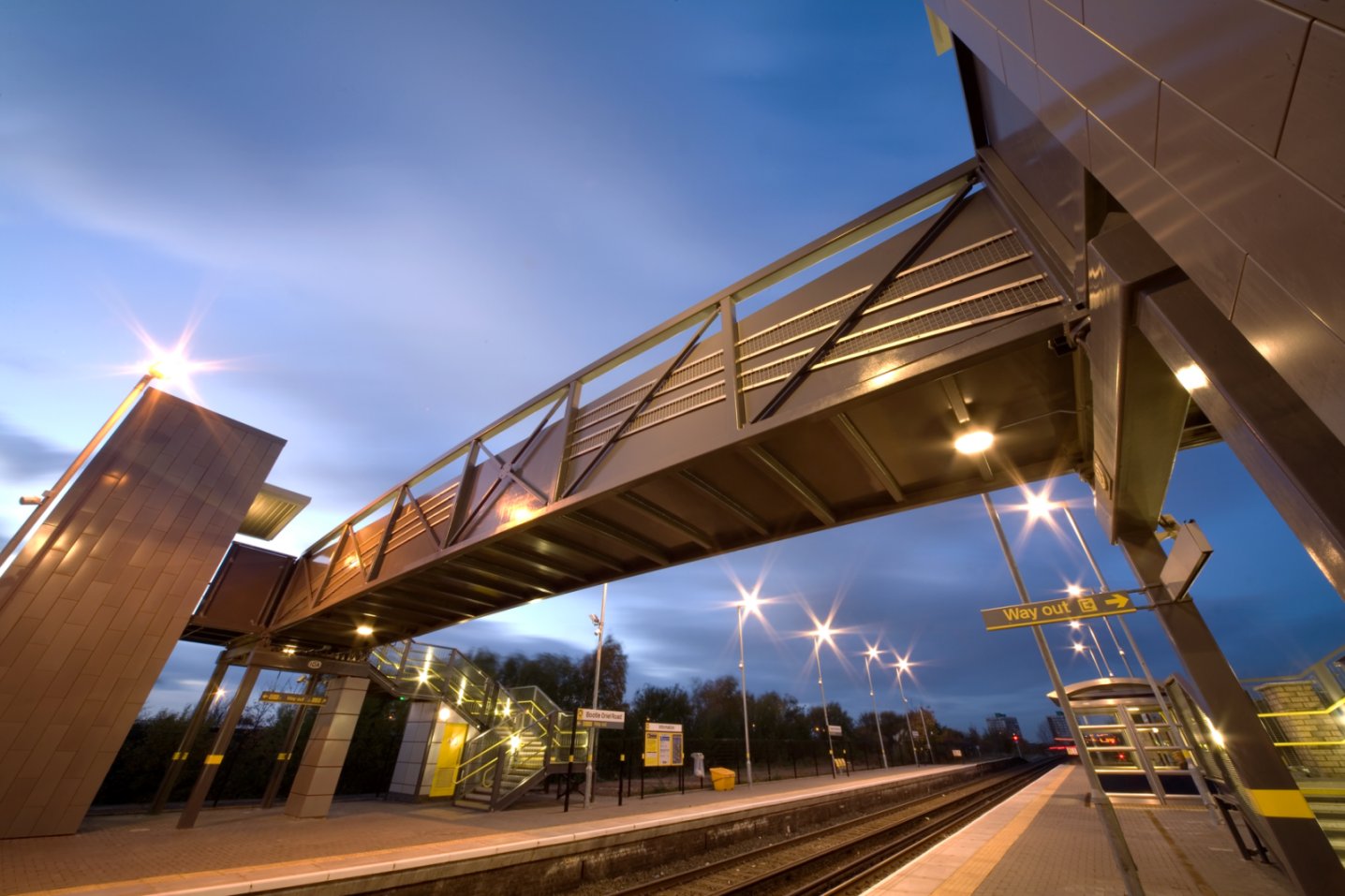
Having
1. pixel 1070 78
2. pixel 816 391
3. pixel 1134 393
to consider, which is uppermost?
pixel 816 391

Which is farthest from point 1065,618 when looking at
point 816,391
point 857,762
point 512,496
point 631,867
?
point 857,762

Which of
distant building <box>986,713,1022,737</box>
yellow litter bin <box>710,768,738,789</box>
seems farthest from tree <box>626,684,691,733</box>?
distant building <box>986,713,1022,737</box>

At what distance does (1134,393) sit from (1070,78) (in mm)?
2867

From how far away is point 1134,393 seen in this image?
4.08 meters

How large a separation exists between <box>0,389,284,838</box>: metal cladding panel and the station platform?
162cm

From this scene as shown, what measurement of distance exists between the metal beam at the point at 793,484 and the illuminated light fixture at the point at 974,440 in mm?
2172

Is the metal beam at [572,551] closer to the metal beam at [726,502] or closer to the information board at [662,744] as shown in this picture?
the metal beam at [726,502]

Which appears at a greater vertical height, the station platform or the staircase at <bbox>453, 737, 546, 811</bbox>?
the staircase at <bbox>453, 737, 546, 811</bbox>

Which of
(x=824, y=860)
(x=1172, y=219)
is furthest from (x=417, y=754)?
(x=1172, y=219)

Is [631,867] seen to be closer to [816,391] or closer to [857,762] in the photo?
[816,391]

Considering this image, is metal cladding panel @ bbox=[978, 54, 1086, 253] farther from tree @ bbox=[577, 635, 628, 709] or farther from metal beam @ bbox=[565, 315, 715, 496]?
tree @ bbox=[577, 635, 628, 709]

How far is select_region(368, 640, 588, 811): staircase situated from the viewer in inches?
661

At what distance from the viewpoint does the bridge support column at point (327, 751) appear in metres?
14.5

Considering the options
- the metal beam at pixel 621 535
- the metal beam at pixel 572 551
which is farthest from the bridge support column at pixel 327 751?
the metal beam at pixel 621 535
